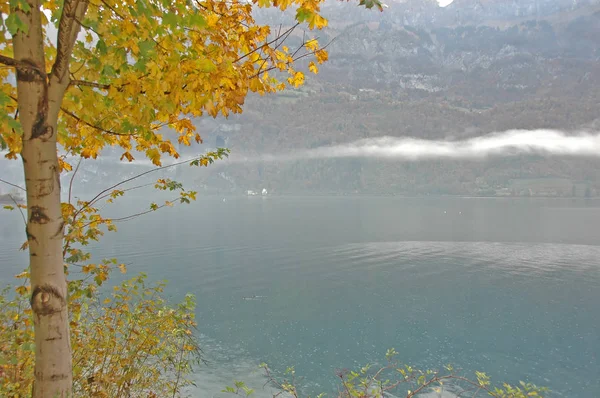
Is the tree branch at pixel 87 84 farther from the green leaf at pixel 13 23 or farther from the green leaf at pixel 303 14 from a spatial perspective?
the green leaf at pixel 303 14

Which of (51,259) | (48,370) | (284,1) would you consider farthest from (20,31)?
(48,370)

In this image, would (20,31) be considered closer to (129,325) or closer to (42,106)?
(42,106)

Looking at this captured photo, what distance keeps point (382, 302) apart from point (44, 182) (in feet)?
175

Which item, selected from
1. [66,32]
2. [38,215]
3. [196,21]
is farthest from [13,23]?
[38,215]

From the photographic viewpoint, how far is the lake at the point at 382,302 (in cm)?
3459

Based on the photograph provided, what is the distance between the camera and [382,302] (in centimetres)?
5291

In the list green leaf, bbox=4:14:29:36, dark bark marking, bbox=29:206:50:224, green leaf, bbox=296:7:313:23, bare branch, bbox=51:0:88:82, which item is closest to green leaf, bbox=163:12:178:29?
bare branch, bbox=51:0:88:82

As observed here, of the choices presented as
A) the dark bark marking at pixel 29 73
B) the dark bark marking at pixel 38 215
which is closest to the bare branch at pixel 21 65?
the dark bark marking at pixel 29 73

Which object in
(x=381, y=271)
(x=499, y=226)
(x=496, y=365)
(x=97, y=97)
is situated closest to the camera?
(x=97, y=97)

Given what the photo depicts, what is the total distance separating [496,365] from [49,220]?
39.9 m

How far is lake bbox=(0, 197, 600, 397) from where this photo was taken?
34.6 m

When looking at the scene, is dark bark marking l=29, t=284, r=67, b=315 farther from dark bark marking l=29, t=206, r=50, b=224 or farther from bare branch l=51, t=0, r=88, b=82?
bare branch l=51, t=0, r=88, b=82

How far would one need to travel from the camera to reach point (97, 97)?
450cm

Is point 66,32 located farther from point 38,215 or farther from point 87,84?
point 38,215
